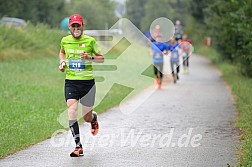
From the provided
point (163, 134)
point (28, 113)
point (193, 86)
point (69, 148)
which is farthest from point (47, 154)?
point (193, 86)

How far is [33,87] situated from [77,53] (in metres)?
9.63

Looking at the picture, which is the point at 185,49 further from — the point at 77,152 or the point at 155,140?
the point at 77,152

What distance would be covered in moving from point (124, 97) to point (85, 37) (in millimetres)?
9294

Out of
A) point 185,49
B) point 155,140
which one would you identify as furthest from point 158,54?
point 155,140

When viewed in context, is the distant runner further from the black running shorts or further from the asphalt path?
the black running shorts

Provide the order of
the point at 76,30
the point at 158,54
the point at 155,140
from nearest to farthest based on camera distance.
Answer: the point at 76,30 < the point at 155,140 < the point at 158,54

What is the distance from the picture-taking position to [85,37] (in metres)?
10.3

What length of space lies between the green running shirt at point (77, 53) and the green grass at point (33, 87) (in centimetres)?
150

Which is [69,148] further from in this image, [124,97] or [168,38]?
[168,38]

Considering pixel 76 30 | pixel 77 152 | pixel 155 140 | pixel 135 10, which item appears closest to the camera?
pixel 77 152

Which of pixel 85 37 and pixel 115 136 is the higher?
pixel 85 37

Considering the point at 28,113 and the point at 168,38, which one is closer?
the point at 28,113

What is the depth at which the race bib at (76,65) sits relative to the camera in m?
10.2

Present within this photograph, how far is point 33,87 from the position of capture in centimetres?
1962
